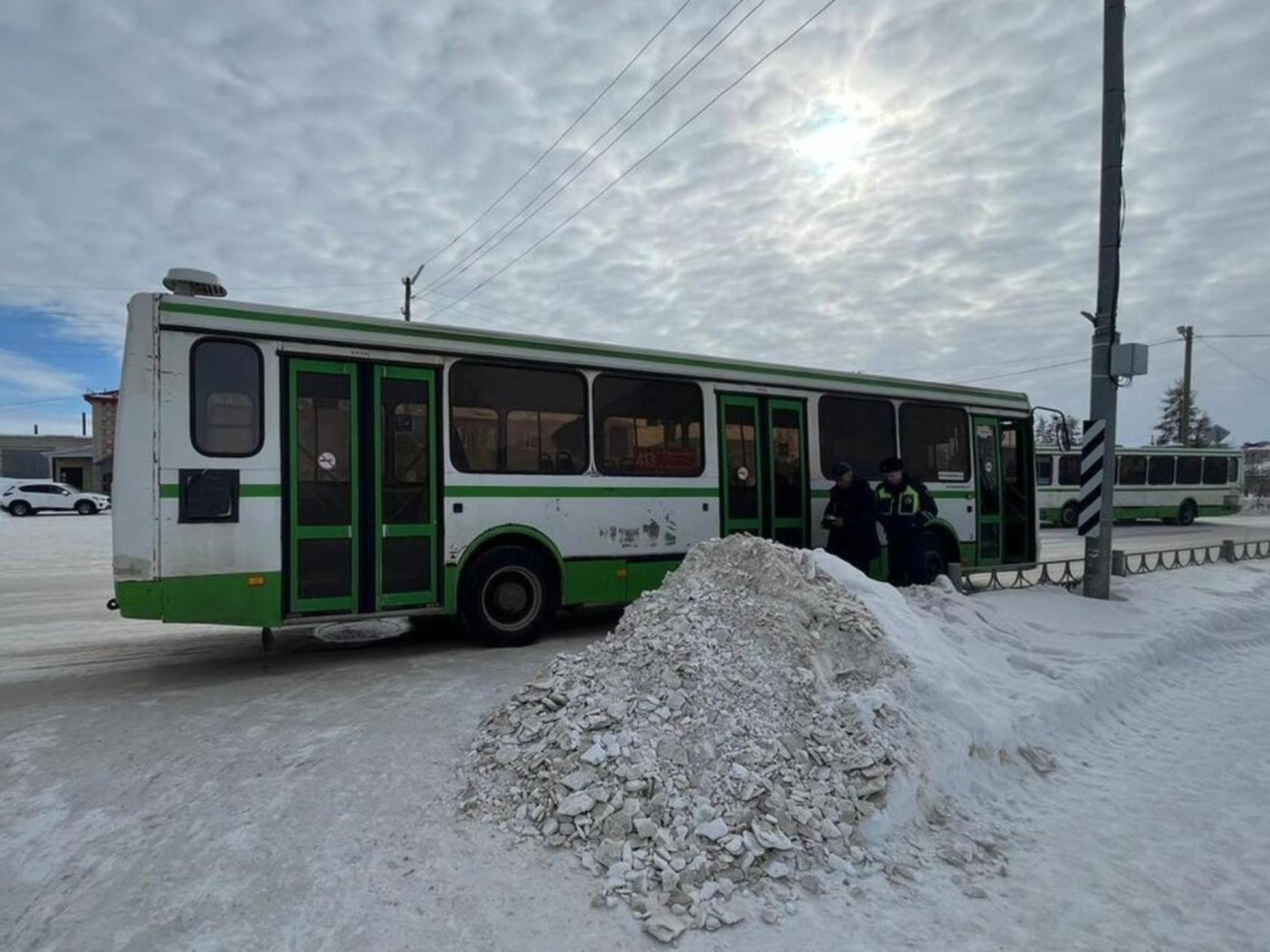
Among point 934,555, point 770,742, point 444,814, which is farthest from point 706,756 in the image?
point 934,555

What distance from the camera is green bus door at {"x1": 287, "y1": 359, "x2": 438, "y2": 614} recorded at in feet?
22.2

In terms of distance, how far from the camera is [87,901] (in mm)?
3094

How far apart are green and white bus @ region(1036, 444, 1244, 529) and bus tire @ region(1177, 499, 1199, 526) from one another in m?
0.03

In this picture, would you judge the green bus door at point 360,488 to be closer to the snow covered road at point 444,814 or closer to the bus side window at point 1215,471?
the snow covered road at point 444,814

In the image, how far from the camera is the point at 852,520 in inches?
352

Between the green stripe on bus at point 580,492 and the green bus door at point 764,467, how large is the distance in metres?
0.41

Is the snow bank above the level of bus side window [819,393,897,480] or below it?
below

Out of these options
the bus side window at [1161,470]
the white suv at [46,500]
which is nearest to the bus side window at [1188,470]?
the bus side window at [1161,470]

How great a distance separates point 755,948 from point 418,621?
714 cm

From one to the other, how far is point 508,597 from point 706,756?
14.4 ft

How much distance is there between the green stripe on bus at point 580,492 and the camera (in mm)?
7570

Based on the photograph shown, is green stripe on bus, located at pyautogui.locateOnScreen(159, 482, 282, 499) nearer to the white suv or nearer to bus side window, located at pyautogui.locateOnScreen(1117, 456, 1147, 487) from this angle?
bus side window, located at pyautogui.locateOnScreen(1117, 456, 1147, 487)

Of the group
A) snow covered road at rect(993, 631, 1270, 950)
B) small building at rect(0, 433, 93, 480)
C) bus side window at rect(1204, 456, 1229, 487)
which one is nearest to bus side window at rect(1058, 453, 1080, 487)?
bus side window at rect(1204, 456, 1229, 487)

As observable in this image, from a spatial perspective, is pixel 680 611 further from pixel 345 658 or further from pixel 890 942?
pixel 345 658
